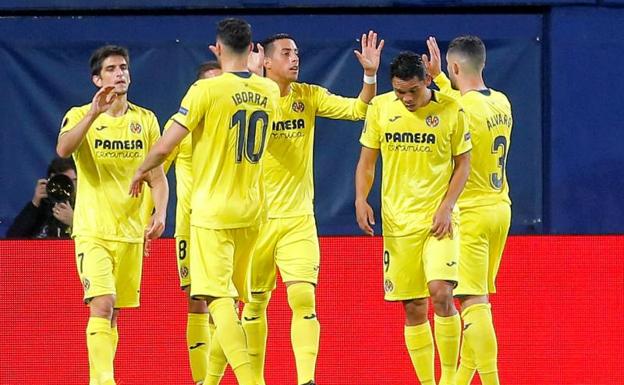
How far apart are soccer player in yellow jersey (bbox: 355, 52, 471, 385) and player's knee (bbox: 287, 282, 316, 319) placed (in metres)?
0.44

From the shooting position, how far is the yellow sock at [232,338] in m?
7.26

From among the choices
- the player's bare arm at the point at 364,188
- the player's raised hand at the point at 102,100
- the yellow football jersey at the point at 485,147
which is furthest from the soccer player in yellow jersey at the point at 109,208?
the yellow football jersey at the point at 485,147

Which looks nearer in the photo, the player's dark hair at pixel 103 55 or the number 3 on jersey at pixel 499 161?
the player's dark hair at pixel 103 55

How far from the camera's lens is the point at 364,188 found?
26.5 ft

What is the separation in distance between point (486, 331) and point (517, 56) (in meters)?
3.55

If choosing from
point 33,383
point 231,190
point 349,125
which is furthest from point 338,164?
point 231,190

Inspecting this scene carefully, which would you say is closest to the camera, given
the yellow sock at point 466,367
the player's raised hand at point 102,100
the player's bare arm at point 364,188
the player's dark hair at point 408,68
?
the player's raised hand at point 102,100

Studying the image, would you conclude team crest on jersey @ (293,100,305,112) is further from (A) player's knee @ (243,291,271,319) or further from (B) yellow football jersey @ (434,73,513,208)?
(A) player's knee @ (243,291,271,319)

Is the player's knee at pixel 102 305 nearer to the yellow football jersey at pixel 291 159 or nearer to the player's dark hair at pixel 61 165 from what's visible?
the yellow football jersey at pixel 291 159

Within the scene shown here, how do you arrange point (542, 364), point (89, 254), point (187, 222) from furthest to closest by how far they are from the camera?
point (542, 364)
point (187, 222)
point (89, 254)

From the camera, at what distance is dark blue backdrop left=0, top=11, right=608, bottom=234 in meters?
11.1

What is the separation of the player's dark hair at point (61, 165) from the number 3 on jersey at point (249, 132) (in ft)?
10.7

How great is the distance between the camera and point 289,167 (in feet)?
27.3

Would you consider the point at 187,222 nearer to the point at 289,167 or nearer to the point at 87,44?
the point at 289,167
